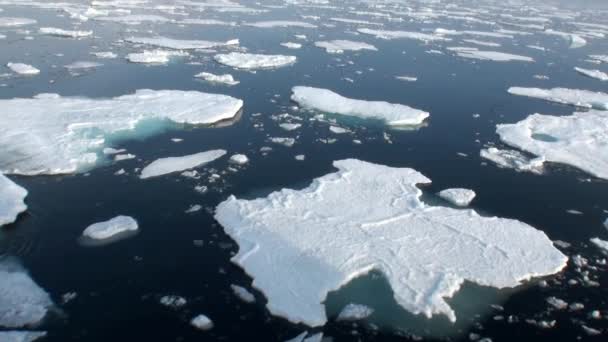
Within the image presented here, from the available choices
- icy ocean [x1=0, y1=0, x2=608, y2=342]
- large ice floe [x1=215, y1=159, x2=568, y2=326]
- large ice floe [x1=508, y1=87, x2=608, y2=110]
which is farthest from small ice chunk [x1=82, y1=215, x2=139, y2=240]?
Answer: large ice floe [x1=508, y1=87, x2=608, y2=110]

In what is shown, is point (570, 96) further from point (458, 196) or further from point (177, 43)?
point (177, 43)

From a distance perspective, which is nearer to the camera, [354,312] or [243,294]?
[354,312]

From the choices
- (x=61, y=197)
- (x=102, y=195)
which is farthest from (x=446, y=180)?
(x=61, y=197)

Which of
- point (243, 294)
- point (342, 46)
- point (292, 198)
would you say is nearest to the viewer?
point (243, 294)

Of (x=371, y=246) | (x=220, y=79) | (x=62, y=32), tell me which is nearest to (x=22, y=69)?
(x=220, y=79)

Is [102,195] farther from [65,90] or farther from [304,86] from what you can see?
[304,86]
